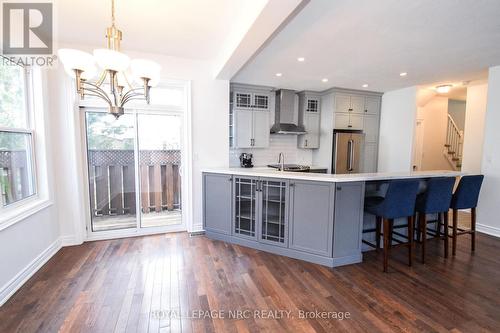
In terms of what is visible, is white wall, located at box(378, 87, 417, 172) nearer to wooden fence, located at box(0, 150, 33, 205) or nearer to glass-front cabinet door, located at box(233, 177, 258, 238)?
glass-front cabinet door, located at box(233, 177, 258, 238)

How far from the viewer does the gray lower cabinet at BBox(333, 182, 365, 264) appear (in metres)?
2.78

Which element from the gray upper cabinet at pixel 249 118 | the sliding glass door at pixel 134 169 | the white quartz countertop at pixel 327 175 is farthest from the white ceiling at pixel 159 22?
the white quartz countertop at pixel 327 175

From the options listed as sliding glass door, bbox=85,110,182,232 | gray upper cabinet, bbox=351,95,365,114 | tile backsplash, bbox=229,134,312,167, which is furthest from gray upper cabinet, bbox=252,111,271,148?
gray upper cabinet, bbox=351,95,365,114

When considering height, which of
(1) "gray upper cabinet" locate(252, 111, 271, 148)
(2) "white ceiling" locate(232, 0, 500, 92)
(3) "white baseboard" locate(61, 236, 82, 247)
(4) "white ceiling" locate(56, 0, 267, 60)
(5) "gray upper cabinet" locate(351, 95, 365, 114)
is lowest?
(3) "white baseboard" locate(61, 236, 82, 247)

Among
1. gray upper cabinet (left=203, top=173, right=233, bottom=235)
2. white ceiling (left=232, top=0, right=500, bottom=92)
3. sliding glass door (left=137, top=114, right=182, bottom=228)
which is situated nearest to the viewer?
white ceiling (left=232, top=0, right=500, bottom=92)

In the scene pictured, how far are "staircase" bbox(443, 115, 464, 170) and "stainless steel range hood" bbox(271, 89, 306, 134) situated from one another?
161 inches

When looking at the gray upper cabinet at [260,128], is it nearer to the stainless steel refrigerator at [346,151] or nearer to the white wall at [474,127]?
the stainless steel refrigerator at [346,151]

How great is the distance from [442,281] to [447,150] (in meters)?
5.16

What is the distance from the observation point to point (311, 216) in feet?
9.50

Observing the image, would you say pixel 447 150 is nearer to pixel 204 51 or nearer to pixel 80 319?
pixel 204 51

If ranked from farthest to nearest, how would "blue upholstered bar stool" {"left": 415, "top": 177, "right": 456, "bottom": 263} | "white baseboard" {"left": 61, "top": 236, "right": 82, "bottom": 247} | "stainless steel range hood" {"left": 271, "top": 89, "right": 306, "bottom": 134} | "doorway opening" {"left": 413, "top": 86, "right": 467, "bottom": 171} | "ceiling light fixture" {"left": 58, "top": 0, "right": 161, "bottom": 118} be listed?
"doorway opening" {"left": 413, "top": 86, "right": 467, "bottom": 171}
"stainless steel range hood" {"left": 271, "top": 89, "right": 306, "bottom": 134}
"white baseboard" {"left": 61, "top": 236, "right": 82, "bottom": 247}
"blue upholstered bar stool" {"left": 415, "top": 177, "right": 456, "bottom": 263}
"ceiling light fixture" {"left": 58, "top": 0, "right": 161, "bottom": 118}

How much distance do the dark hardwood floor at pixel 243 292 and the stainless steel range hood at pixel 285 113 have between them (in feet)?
9.18

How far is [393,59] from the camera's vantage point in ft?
11.0

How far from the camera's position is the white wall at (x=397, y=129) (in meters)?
4.84
